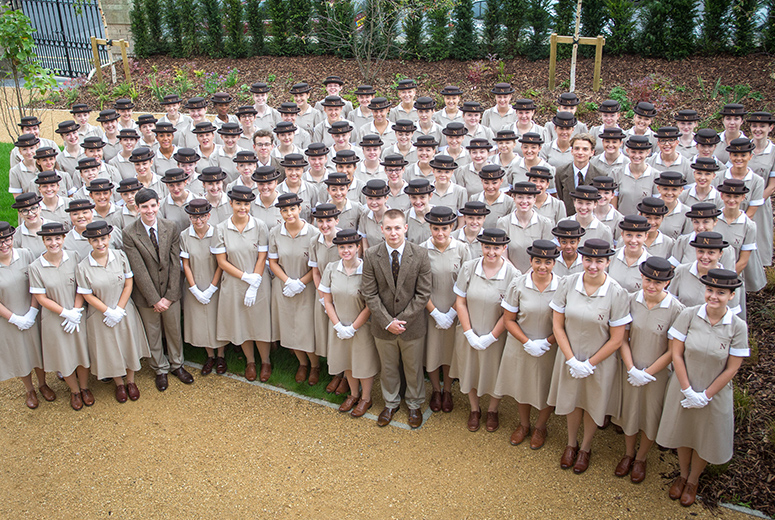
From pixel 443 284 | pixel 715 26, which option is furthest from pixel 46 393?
pixel 715 26

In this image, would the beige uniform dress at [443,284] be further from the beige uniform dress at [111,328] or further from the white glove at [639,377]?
the beige uniform dress at [111,328]

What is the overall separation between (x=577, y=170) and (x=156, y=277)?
5.52 metres

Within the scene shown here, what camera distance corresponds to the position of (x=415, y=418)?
718cm

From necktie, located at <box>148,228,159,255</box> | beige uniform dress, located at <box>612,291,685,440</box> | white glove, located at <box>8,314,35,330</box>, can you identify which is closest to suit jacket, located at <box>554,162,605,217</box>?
beige uniform dress, located at <box>612,291,685,440</box>

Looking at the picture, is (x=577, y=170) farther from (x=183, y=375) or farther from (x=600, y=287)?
(x=183, y=375)

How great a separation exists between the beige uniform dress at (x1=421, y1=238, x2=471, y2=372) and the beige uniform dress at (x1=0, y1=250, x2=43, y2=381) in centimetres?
442

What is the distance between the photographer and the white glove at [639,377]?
232 inches

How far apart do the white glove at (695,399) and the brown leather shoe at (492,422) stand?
2.06 m

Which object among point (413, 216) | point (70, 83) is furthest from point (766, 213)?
point (70, 83)

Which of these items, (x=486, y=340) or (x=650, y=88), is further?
(x=650, y=88)

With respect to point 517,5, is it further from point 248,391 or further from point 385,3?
point 248,391

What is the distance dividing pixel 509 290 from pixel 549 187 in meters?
2.62

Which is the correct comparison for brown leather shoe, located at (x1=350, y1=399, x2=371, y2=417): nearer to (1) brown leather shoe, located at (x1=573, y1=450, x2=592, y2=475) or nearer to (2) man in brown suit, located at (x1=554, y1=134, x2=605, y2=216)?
(1) brown leather shoe, located at (x1=573, y1=450, x2=592, y2=475)

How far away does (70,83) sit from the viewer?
1898 centimetres
